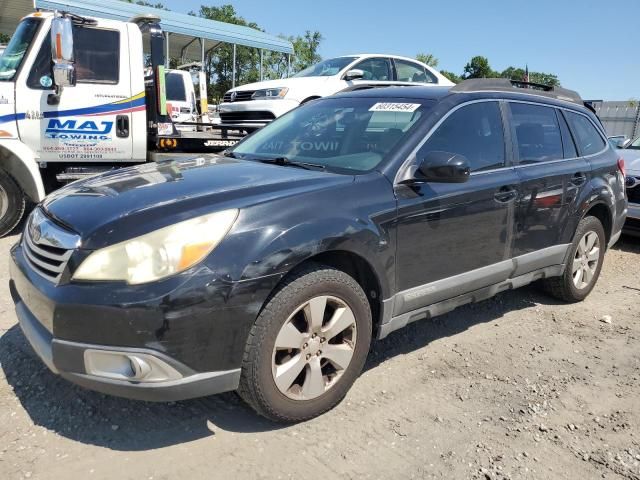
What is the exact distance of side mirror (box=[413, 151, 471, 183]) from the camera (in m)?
2.93

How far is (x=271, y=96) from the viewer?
9195 millimetres

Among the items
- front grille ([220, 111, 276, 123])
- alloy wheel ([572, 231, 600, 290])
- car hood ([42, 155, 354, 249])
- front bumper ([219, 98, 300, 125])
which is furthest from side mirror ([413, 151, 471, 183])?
front grille ([220, 111, 276, 123])

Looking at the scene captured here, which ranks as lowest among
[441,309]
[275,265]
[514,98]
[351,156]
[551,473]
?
[551,473]

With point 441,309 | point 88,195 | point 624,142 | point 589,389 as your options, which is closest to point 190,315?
point 88,195

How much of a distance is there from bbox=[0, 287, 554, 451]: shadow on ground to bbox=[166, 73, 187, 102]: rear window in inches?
449

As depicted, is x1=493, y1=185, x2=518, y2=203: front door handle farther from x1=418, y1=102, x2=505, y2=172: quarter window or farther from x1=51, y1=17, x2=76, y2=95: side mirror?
x1=51, y1=17, x2=76, y2=95: side mirror

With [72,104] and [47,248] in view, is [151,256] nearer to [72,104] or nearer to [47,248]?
[47,248]

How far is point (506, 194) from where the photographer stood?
3.59 m

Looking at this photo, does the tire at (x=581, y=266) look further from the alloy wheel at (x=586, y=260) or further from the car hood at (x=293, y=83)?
the car hood at (x=293, y=83)

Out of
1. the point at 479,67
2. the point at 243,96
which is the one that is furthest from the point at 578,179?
the point at 479,67

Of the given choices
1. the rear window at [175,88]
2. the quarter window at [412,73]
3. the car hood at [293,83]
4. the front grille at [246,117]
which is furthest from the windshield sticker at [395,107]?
the rear window at [175,88]

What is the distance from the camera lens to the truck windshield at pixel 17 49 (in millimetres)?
5750

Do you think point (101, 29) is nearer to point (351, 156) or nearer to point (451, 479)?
point (351, 156)

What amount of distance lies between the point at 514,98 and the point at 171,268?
292 centimetres
